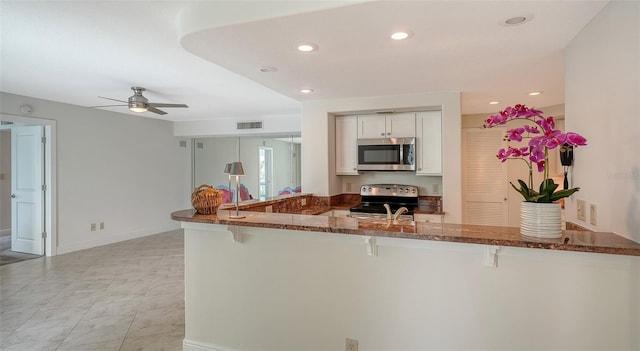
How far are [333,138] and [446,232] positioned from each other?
2.98 meters

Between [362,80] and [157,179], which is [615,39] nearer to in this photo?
[362,80]

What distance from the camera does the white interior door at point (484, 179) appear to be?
17.7 feet

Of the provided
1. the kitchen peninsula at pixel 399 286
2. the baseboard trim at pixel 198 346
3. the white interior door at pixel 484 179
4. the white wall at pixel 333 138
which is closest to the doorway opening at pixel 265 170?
the white wall at pixel 333 138

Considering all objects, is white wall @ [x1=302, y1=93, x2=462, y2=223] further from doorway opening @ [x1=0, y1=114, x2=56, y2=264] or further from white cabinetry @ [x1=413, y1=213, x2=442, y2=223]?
doorway opening @ [x1=0, y1=114, x2=56, y2=264]

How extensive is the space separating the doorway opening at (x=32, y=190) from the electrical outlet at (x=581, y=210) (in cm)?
631

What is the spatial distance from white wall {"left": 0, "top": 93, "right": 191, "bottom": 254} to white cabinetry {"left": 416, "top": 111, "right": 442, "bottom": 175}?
5102mm

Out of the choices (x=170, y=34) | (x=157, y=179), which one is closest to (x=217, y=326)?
(x=170, y=34)

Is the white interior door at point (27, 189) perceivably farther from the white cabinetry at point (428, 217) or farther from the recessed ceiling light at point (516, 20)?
the recessed ceiling light at point (516, 20)

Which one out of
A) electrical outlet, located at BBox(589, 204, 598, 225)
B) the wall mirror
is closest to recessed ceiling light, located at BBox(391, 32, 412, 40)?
electrical outlet, located at BBox(589, 204, 598, 225)

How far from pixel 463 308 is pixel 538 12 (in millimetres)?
1652

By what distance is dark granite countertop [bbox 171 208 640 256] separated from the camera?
1492mm

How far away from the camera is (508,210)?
17.5ft

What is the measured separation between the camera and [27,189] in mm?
5227

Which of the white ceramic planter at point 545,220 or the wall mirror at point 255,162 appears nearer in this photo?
the white ceramic planter at point 545,220
